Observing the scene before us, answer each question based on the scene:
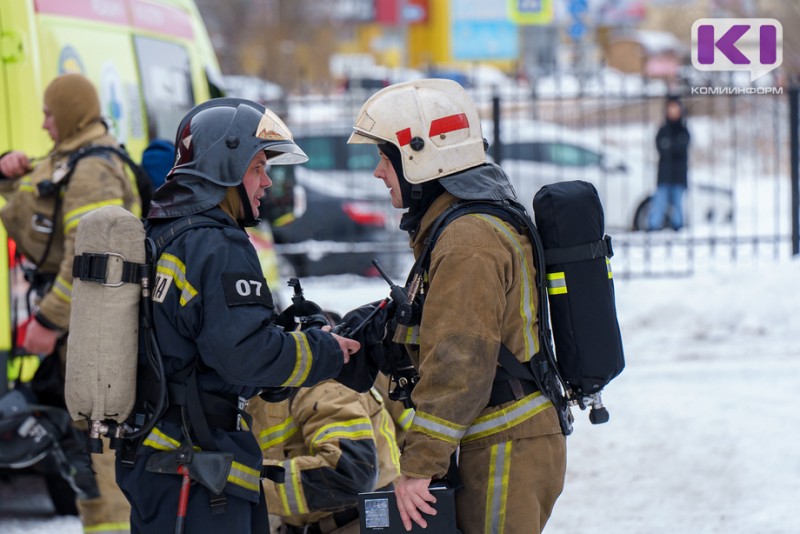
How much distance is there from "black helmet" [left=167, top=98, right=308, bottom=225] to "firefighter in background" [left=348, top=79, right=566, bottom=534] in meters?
0.26

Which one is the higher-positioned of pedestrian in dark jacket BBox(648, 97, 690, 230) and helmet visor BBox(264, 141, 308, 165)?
helmet visor BBox(264, 141, 308, 165)

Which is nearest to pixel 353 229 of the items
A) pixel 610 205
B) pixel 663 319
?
pixel 663 319

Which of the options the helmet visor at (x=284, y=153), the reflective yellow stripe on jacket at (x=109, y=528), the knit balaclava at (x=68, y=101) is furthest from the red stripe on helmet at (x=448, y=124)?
the reflective yellow stripe on jacket at (x=109, y=528)

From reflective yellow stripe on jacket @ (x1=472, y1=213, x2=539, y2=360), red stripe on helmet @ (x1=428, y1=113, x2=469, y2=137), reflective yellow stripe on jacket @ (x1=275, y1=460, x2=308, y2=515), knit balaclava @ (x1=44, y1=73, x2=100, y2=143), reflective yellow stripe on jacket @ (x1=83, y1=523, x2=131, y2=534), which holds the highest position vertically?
knit balaclava @ (x1=44, y1=73, x2=100, y2=143)

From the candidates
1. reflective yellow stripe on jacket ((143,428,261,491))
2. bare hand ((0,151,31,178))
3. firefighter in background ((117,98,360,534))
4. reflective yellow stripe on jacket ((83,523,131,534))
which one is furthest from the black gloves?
bare hand ((0,151,31,178))

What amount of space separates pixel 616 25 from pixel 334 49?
18.7m

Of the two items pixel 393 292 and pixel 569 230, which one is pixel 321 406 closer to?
pixel 393 292

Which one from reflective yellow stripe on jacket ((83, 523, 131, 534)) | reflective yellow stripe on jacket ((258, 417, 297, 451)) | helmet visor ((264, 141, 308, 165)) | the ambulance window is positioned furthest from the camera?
the ambulance window

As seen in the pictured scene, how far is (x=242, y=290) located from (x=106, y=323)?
1.24 ft

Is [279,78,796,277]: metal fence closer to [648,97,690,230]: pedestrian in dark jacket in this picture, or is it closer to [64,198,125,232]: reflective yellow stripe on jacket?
[648,97,690,230]: pedestrian in dark jacket

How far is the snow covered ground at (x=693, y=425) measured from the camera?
538cm

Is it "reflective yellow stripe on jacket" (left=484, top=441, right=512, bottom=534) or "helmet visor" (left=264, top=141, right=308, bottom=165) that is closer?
"reflective yellow stripe on jacket" (left=484, top=441, right=512, bottom=534)

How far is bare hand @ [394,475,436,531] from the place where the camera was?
296cm

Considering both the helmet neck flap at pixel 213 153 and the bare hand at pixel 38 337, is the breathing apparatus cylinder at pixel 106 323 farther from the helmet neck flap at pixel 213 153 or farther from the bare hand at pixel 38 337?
the bare hand at pixel 38 337
